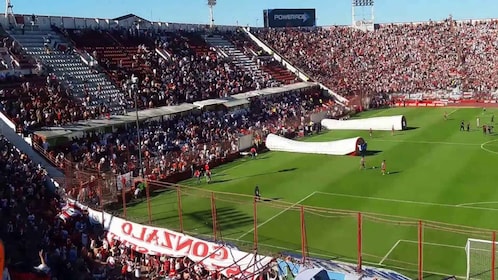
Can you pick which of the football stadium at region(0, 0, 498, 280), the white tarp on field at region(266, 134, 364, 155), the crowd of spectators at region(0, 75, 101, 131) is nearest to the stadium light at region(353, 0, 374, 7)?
the football stadium at region(0, 0, 498, 280)

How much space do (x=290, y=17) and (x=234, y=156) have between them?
50.9 metres

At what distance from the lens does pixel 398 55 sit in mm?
79438

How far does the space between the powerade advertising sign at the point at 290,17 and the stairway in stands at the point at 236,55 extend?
1878 cm

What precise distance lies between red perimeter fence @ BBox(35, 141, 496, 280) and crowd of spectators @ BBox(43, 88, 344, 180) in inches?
133

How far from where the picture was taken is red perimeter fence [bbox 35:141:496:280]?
70.7 feet

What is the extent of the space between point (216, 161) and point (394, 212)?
1608 cm

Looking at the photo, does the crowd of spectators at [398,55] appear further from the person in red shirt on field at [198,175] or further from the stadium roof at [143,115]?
the person in red shirt on field at [198,175]

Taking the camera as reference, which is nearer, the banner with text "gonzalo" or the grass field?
the banner with text "gonzalo"

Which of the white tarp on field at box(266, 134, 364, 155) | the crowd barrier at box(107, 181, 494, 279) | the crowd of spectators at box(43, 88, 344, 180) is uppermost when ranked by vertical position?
the crowd of spectators at box(43, 88, 344, 180)

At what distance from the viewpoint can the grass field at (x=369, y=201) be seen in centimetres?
2319

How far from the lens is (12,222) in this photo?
73.4ft

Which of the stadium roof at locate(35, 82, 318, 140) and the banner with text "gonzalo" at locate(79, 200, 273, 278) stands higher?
the stadium roof at locate(35, 82, 318, 140)

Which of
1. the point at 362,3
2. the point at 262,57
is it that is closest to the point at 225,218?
the point at 262,57

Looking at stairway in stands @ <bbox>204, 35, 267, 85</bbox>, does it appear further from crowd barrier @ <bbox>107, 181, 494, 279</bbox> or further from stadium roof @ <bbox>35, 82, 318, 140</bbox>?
crowd barrier @ <bbox>107, 181, 494, 279</bbox>
